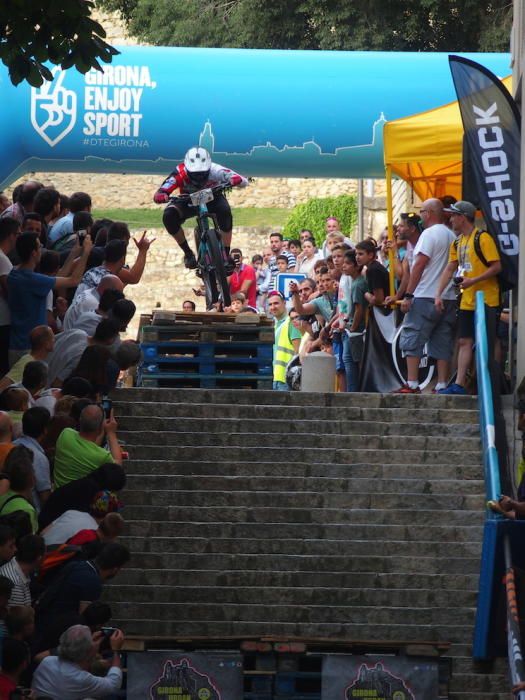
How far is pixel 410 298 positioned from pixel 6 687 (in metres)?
7.42

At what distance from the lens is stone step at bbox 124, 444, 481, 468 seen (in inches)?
496

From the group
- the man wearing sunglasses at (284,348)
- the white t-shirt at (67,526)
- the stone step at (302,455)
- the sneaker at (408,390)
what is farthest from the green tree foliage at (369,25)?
the white t-shirt at (67,526)

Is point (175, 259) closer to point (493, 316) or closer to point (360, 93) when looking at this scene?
point (360, 93)

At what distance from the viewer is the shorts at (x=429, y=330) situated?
46.8 ft

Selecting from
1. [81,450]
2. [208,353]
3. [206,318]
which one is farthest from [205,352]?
[81,450]

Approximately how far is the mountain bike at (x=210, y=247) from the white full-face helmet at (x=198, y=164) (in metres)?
0.13

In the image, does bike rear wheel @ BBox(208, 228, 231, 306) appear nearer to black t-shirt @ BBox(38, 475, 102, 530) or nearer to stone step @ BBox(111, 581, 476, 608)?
stone step @ BBox(111, 581, 476, 608)

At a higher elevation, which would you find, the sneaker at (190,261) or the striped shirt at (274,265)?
the sneaker at (190,261)

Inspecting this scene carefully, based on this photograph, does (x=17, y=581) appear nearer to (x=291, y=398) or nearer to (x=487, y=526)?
(x=487, y=526)

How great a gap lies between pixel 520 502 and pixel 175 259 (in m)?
34.4

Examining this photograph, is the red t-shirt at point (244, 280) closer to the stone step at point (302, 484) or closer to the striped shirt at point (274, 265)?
the striped shirt at point (274, 265)

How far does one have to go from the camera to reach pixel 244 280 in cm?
1980

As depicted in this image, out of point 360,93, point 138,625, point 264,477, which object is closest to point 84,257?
point 264,477

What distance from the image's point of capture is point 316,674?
9891mm
